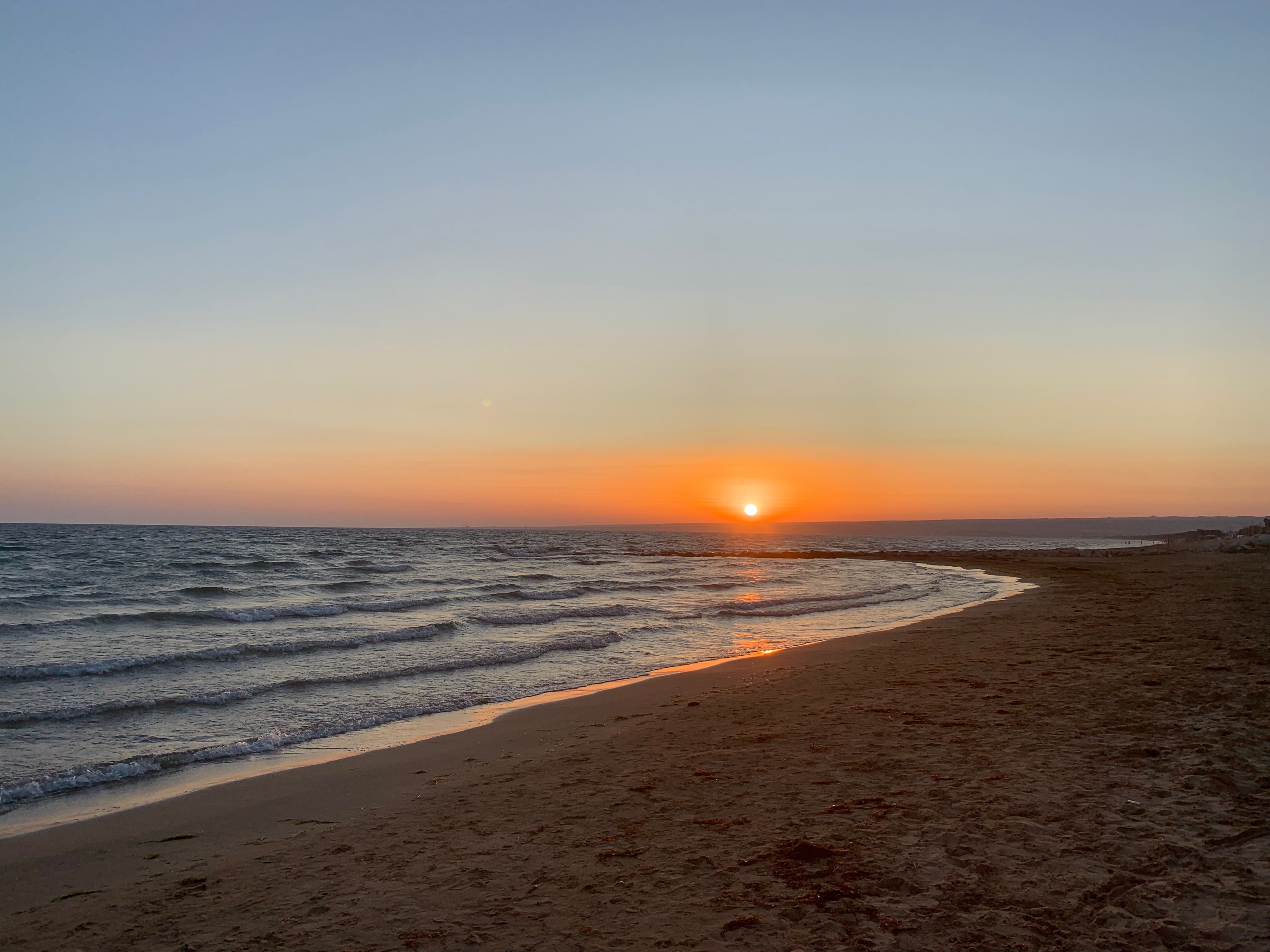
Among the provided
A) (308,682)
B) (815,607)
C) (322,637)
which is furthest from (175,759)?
(815,607)

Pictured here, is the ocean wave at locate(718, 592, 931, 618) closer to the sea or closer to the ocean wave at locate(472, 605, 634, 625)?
the sea

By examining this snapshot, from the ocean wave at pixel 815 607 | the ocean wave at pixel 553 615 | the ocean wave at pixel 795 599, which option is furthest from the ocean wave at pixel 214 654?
the ocean wave at pixel 795 599

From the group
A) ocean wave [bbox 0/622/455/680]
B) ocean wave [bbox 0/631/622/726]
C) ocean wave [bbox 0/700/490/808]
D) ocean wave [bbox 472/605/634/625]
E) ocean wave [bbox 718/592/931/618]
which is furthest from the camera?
ocean wave [bbox 718/592/931/618]

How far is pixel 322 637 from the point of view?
18.0 meters

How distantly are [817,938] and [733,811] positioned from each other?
6.53 feet

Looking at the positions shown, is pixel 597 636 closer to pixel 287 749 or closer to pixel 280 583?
pixel 287 749

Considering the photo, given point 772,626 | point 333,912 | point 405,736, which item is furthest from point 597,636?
point 333,912

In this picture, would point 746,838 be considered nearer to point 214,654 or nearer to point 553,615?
point 214,654

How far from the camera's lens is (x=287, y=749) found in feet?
30.7

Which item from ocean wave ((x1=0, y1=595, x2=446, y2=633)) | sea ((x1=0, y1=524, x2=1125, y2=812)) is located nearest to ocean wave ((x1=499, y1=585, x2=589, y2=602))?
sea ((x1=0, y1=524, x2=1125, y2=812))

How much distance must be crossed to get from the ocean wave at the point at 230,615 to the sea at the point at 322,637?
12 cm

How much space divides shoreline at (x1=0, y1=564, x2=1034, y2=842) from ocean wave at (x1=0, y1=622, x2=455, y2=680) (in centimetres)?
651

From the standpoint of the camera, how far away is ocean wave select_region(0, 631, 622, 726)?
1062 centimetres

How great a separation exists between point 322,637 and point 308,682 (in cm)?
523
